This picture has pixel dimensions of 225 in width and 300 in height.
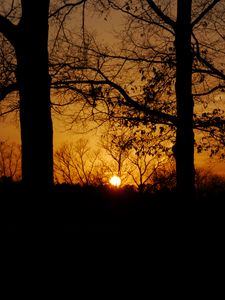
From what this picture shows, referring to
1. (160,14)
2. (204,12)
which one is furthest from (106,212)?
(204,12)

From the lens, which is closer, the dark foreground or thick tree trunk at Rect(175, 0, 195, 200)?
the dark foreground

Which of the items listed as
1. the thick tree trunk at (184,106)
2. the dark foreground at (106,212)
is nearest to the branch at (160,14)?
the thick tree trunk at (184,106)

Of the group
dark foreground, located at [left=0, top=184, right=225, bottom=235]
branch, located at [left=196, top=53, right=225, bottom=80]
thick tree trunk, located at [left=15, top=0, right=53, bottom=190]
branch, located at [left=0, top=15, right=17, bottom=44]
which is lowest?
dark foreground, located at [left=0, top=184, right=225, bottom=235]

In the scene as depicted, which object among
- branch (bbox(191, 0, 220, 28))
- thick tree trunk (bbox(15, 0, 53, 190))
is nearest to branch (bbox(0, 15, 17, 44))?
thick tree trunk (bbox(15, 0, 53, 190))

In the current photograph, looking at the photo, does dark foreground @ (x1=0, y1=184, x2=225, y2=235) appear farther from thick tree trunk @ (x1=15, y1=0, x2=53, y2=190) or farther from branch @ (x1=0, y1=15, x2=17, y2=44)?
branch @ (x1=0, y1=15, x2=17, y2=44)

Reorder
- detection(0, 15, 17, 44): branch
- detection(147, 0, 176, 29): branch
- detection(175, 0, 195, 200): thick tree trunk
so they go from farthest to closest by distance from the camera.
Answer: detection(147, 0, 176, 29): branch
detection(175, 0, 195, 200): thick tree trunk
detection(0, 15, 17, 44): branch

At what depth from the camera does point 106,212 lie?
10648 millimetres

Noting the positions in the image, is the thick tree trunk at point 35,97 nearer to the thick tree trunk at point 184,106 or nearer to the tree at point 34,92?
the tree at point 34,92

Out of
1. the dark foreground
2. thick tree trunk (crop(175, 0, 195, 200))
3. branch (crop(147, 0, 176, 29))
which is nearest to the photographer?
the dark foreground

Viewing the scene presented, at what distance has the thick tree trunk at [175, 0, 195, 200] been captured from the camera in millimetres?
12891

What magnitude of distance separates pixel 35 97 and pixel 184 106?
5.99m

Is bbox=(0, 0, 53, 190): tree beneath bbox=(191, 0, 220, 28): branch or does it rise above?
beneath

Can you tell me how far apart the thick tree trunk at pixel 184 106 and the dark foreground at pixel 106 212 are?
646mm

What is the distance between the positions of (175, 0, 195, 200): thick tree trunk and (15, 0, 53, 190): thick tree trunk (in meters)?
5.30
